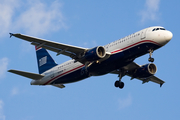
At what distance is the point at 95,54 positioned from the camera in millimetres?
43250

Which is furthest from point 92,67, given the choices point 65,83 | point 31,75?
point 31,75

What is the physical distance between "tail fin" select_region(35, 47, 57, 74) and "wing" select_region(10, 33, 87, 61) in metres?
8.87

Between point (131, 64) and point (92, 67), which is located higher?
point (131, 64)

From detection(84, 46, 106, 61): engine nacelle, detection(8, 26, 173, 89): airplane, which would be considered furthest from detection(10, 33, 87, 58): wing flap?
detection(84, 46, 106, 61): engine nacelle

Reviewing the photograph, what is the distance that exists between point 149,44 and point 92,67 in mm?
7244

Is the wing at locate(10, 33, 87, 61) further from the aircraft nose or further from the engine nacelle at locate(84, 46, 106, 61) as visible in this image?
the aircraft nose

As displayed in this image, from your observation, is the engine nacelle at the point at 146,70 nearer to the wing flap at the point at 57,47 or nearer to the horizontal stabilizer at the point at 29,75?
the wing flap at the point at 57,47

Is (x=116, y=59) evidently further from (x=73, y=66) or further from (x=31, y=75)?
(x=31, y=75)

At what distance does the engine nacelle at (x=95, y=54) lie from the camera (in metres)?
43.3

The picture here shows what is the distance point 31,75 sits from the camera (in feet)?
165

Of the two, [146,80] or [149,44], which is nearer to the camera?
[149,44]

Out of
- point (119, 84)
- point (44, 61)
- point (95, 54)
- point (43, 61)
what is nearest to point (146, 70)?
point (119, 84)

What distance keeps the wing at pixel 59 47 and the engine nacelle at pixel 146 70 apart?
31.2ft

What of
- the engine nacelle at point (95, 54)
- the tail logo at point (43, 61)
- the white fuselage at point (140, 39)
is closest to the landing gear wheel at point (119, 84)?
the white fuselage at point (140, 39)
